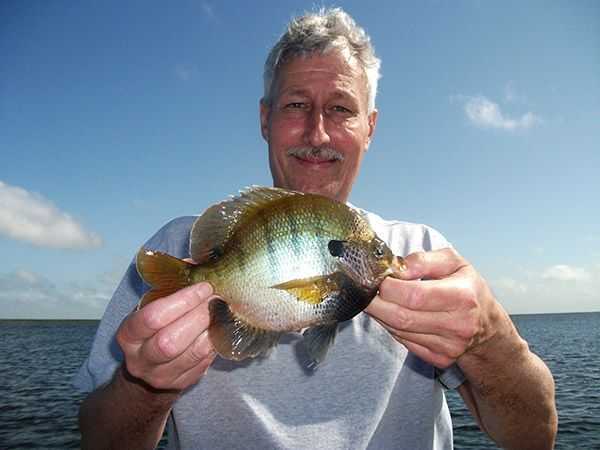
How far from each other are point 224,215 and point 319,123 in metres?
1.74

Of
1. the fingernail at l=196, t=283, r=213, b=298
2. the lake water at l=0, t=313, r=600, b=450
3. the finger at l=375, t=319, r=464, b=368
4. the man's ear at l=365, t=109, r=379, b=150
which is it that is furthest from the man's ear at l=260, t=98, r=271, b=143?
the lake water at l=0, t=313, r=600, b=450

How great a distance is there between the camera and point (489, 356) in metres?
2.54

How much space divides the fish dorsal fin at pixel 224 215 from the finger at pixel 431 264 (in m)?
0.73

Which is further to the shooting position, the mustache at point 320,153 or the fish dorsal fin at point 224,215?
the mustache at point 320,153

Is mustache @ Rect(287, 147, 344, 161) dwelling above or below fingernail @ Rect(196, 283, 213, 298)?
above

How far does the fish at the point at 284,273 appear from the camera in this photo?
7.32ft

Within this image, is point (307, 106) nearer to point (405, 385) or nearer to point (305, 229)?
point (305, 229)

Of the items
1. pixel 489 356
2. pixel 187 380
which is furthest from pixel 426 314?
pixel 187 380

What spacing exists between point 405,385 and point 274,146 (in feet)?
7.96

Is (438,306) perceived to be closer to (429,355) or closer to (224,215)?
(429,355)

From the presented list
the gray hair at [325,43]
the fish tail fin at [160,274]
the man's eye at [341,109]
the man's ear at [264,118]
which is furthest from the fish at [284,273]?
the man's ear at [264,118]

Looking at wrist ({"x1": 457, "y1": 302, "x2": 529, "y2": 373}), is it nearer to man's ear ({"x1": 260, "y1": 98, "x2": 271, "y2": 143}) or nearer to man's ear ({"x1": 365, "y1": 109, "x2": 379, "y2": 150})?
man's ear ({"x1": 365, "y1": 109, "x2": 379, "y2": 150})

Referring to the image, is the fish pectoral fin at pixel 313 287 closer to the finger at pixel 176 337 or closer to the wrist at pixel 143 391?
the finger at pixel 176 337

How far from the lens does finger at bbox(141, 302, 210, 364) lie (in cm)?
209
